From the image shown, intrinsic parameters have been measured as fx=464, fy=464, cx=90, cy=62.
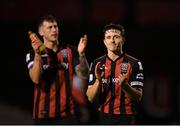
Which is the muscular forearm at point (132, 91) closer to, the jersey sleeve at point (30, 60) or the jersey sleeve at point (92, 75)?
the jersey sleeve at point (92, 75)

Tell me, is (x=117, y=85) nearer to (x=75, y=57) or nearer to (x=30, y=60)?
(x=75, y=57)

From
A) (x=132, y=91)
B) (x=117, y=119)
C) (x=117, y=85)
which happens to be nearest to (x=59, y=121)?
(x=117, y=119)

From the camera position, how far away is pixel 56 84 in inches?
175

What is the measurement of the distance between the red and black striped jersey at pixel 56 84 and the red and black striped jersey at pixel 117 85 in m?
0.35

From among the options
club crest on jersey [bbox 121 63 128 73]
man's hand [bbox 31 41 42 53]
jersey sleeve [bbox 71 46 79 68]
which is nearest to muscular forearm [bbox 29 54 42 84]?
man's hand [bbox 31 41 42 53]

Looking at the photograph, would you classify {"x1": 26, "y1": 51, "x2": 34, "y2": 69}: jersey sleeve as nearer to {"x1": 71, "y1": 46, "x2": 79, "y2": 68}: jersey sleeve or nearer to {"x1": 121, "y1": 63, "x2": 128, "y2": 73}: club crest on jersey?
{"x1": 71, "y1": 46, "x2": 79, "y2": 68}: jersey sleeve

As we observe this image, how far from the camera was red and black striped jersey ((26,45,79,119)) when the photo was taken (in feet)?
14.5

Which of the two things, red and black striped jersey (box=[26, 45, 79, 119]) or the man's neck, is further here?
red and black striped jersey (box=[26, 45, 79, 119])

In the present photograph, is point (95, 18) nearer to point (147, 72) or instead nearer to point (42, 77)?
point (147, 72)

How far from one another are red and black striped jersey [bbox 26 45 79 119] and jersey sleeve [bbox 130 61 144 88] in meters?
0.57

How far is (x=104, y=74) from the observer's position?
4.21 metres

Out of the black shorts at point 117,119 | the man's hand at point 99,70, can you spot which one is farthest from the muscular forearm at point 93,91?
the black shorts at point 117,119

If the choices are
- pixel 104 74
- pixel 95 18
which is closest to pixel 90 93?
pixel 104 74

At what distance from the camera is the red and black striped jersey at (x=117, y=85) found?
4.19 m
